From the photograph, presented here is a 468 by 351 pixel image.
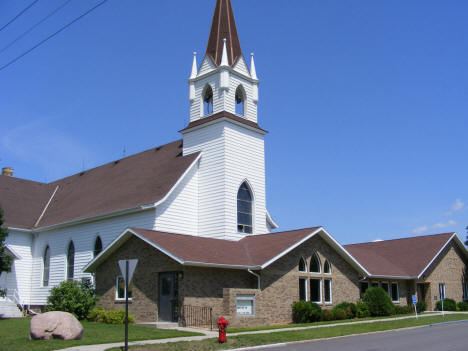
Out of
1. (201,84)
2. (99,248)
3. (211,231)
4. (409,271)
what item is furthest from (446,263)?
(99,248)

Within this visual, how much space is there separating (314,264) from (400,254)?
46.0 ft

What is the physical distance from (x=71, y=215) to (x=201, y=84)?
41.4 feet

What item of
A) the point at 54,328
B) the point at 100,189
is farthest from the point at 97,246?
the point at 54,328

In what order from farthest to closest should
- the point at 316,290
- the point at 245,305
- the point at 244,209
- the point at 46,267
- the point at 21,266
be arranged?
1. the point at 21,266
2. the point at 46,267
3. the point at 244,209
4. the point at 316,290
5. the point at 245,305

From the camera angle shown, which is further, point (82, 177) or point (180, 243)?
point (82, 177)

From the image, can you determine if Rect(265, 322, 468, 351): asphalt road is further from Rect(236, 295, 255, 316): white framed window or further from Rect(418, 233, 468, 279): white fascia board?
Rect(418, 233, 468, 279): white fascia board

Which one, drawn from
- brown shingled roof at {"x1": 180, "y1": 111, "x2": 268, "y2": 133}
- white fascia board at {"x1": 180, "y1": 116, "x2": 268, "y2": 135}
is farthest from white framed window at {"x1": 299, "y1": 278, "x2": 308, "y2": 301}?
brown shingled roof at {"x1": 180, "y1": 111, "x2": 268, "y2": 133}

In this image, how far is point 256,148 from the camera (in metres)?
33.5

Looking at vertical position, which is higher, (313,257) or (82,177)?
(82,177)

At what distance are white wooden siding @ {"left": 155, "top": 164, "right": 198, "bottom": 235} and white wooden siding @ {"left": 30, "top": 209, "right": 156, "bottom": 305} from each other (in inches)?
25.4

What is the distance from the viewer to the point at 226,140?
31422 millimetres

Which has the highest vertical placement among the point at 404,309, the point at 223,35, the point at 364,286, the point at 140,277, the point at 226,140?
the point at 223,35

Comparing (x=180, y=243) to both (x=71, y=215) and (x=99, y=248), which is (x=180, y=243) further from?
(x=71, y=215)

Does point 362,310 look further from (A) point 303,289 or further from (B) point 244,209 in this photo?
(B) point 244,209
